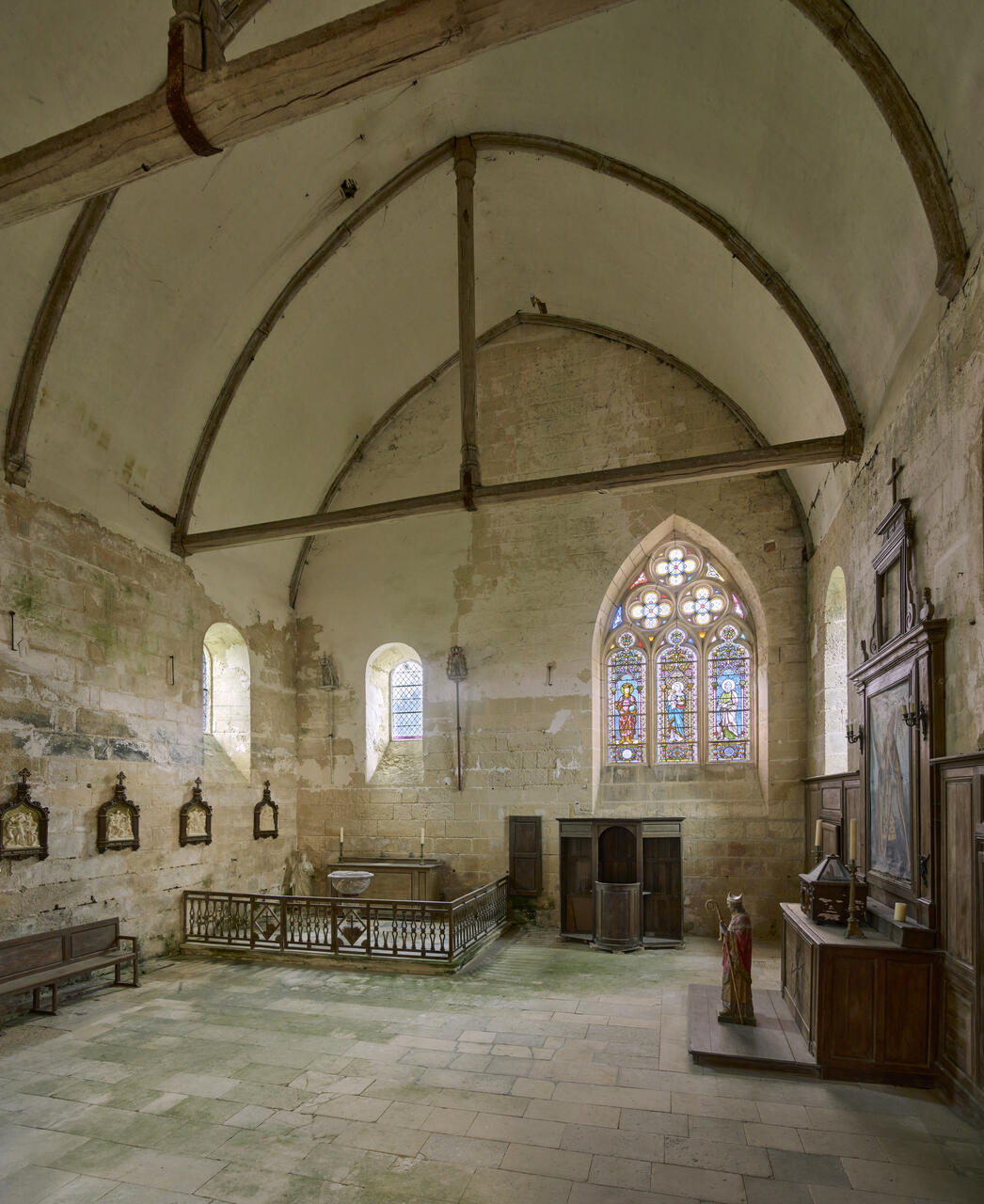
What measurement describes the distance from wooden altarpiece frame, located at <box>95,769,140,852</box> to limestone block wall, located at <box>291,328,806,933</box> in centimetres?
358

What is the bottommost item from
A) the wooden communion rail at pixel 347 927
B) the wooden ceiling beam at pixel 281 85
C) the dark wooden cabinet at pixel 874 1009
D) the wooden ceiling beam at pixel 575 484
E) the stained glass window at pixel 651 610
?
the wooden communion rail at pixel 347 927

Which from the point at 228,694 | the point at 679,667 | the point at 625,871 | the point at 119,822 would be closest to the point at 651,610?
the point at 679,667

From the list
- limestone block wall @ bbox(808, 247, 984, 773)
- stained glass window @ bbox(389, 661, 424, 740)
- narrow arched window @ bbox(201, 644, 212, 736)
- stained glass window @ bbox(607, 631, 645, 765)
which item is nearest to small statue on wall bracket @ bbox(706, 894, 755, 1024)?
limestone block wall @ bbox(808, 247, 984, 773)

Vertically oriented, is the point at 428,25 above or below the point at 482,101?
below

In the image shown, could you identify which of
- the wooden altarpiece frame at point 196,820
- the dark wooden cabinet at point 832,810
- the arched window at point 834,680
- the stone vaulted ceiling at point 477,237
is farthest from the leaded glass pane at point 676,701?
the wooden altarpiece frame at point 196,820

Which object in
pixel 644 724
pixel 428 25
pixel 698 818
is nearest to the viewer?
pixel 428 25

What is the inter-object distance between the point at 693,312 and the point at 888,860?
256 inches

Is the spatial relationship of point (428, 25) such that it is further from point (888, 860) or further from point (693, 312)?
point (693, 312)

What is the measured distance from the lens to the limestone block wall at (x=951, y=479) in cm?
478

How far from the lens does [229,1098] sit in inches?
200

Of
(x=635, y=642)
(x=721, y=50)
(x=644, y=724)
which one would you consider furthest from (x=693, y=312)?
(x=644, y=724)

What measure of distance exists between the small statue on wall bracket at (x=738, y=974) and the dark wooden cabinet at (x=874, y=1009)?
25.9 inches

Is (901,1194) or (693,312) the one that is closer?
(901,1194)

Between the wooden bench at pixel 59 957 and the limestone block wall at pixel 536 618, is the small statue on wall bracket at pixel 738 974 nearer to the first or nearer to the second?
the limestone block wall at pixel 536 618
